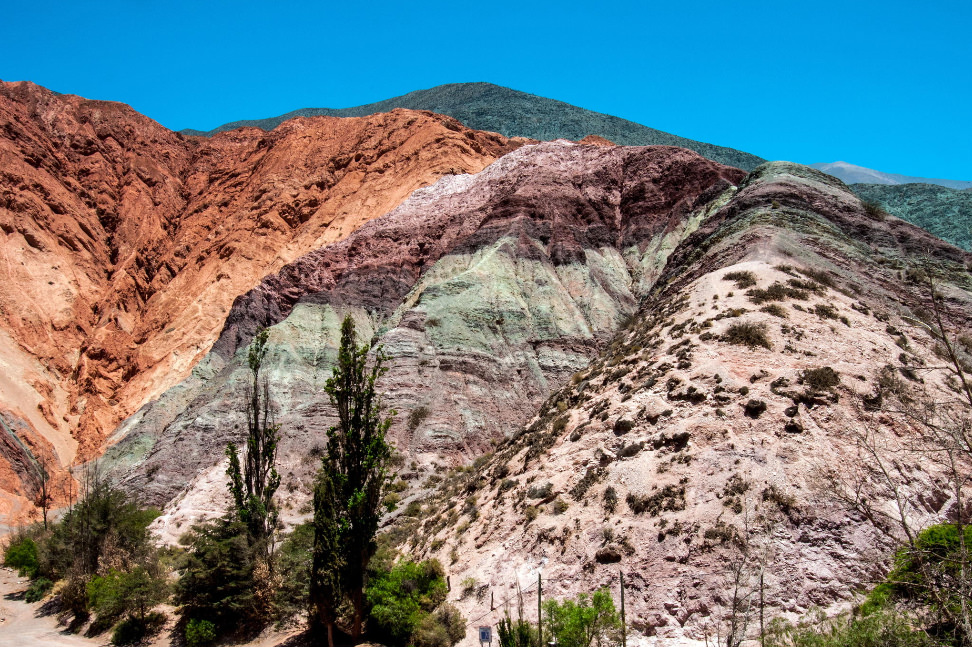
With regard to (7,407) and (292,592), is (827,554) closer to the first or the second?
(292,592)

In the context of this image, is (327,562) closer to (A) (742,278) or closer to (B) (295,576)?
(B) (295,576)

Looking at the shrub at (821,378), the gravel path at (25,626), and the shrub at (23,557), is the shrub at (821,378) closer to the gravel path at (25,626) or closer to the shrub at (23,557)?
the gravel path at (25,626)

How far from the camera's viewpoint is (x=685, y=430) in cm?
1880

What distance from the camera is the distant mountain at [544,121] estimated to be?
105 meters

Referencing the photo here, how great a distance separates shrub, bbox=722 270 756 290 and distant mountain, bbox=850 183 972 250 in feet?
100

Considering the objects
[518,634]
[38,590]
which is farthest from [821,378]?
[38,590]

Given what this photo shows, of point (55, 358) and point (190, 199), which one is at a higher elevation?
Answer: point (190, 199)

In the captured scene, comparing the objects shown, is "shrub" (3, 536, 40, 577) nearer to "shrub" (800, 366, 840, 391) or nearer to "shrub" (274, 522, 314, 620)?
"shrub" (274, 522, 314, 620)

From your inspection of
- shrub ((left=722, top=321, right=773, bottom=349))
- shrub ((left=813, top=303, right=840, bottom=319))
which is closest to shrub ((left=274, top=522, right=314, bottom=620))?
shrub ((left=722, top=321, right=773, bottom=349))

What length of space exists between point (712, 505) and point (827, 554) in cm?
256

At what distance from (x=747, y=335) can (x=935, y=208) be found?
43427mm

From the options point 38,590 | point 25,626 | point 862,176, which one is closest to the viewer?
point 25,626

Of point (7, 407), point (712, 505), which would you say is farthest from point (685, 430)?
point (7, 407)

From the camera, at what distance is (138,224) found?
Result: 75.6m
